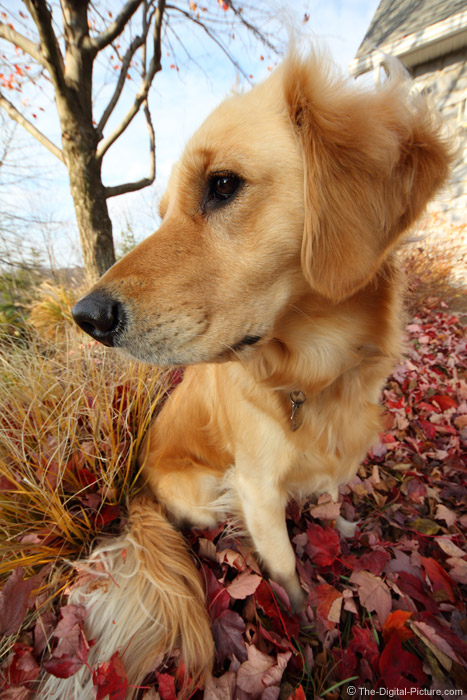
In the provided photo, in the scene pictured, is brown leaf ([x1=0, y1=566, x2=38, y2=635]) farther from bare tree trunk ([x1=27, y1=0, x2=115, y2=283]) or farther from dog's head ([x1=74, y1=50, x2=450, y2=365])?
bare tree trunk ([x1=27, y1=0, x2=115, y2=283])

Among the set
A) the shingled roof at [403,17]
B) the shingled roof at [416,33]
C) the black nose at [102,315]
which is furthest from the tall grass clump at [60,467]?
the shingled roof at [403,17]

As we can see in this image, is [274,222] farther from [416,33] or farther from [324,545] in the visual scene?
[416,33]

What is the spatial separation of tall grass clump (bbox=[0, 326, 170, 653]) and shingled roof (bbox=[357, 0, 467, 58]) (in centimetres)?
767

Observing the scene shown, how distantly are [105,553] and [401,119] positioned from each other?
6.43 feet

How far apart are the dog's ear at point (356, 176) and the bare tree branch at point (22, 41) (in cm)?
386

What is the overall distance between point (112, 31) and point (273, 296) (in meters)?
4.31

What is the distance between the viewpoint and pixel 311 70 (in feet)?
3.31

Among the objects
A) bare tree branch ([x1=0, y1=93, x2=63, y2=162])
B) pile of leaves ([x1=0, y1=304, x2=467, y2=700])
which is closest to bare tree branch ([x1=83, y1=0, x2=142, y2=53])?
bare tree branch ([x1=0, y1=93, x2=63, y2=162])

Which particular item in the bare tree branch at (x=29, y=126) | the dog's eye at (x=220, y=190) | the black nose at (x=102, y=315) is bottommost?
the black nose at (x=102, y=315)

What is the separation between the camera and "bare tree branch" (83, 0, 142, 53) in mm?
3342

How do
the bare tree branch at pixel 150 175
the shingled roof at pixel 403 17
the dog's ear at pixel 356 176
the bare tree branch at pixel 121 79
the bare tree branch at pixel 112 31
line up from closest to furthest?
the dog's ear at pixel 356 176, the bare tree branch at pixel 112 31, the bare tree branch at pixel 121 79, the bare tree branch at pixel 150 175, the shingled roof at pixel 403 17

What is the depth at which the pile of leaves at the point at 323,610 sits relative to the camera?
3.53 ft

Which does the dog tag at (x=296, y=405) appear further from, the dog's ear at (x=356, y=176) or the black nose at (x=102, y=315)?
the black nose at (x=102, y=315)

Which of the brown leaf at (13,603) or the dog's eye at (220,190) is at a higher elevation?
the dog's eye at (220,190)
